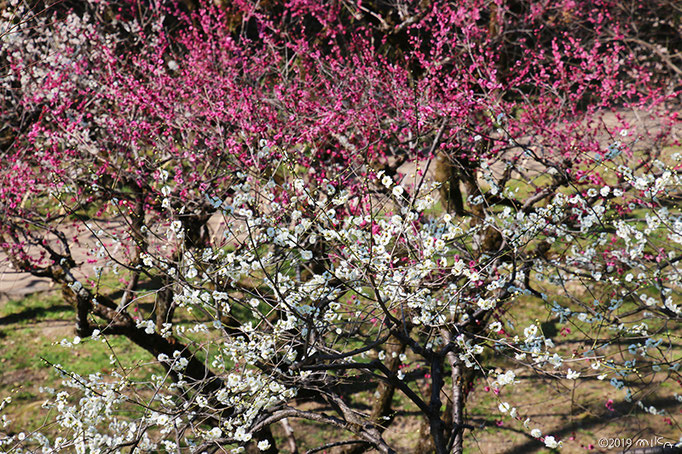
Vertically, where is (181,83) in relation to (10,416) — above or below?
above

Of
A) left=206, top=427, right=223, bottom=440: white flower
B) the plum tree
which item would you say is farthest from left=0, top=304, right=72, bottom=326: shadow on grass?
left=206, top=427, right=223, bottom=440: white flower

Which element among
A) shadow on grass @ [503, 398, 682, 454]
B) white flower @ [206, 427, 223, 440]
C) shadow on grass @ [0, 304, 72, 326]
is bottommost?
shadow on grass @ [503, 398, 682, 454]

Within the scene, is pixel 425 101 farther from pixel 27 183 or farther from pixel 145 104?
pixel 27 183

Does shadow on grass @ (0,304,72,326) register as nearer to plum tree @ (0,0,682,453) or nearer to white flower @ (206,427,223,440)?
plum tree @ (0,0,682,453)

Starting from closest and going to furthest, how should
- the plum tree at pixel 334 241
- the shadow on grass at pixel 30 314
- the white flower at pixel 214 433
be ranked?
the white flower at pixel 214 433 < the plum tree at pixel 334 241 < the shadow on grass at pixel 30 314

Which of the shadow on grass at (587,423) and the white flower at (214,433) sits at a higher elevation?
the white flower at (214,433)

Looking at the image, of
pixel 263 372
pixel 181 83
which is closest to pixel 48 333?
pixel 181 83

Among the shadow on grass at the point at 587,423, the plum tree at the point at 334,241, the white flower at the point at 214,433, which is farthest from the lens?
the shadow on grass at the point at 587,423

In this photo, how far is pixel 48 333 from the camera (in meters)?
9.23

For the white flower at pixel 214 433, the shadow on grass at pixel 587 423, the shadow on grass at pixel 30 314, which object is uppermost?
the white flower at pixel 214 433

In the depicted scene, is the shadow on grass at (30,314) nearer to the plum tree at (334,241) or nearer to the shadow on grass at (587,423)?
the plum tree at (334,241)

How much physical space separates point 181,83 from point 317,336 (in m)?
6.58

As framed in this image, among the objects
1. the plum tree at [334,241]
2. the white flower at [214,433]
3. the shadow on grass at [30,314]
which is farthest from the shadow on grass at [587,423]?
the shadow on grass at [30,314]

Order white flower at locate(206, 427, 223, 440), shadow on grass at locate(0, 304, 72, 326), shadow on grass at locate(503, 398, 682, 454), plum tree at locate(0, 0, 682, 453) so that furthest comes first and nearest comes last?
1. shadow on grass at locate(0, 304, 72, 326)
2. shadow on grass at locate(503, 398, 682, 454)
3. plum tree at locate(0, 0, 682, 453)
4. white flower at locate(206, 427, 223, 440)
